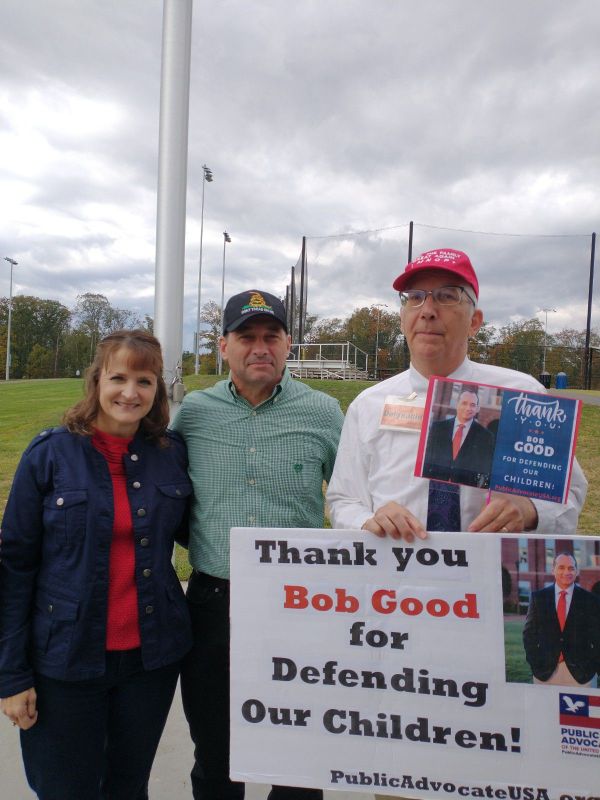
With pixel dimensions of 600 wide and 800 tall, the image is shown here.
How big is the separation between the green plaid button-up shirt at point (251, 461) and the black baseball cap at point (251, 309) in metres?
0.27

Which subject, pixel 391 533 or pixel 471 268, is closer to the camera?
pixel 391 533

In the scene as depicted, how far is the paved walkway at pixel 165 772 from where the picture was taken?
2613mm

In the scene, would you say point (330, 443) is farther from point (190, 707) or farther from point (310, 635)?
point (190, 707)

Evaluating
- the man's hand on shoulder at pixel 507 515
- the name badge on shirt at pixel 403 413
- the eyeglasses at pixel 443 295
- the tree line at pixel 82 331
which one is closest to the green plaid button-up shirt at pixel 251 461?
the name badge on shirt at pixel 403 413

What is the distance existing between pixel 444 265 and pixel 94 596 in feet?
5.51

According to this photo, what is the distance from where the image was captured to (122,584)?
2021 millimetres

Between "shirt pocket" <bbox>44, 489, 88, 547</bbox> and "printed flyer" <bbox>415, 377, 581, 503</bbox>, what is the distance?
1.18m

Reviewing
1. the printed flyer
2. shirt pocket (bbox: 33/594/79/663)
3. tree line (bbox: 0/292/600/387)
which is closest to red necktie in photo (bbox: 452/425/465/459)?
the printed flyer

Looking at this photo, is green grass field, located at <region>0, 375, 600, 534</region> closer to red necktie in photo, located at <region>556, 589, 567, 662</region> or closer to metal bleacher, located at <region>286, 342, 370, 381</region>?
red necktie in photo, located at <region>556, 589, 567, 662</region>

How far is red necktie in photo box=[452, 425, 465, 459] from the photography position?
174 centimetres

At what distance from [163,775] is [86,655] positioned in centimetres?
125

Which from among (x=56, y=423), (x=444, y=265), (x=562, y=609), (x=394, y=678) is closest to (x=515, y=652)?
(x=562, y=609)

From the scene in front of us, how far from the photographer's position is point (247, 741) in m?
1.92

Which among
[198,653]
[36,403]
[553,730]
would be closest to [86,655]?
[198,653]
